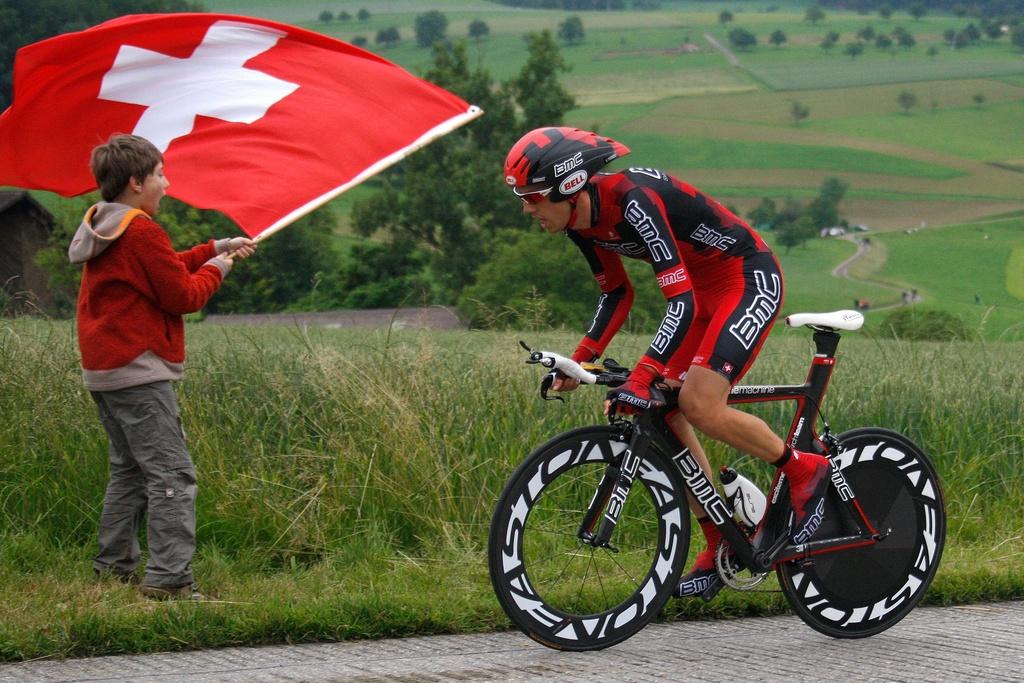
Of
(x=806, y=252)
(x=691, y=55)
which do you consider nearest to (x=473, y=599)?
(x=806, y=252)

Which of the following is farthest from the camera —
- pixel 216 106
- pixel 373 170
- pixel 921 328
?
pixel 921 328

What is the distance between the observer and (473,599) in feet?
17.8

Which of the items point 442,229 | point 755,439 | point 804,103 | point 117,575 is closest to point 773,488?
point 755,439

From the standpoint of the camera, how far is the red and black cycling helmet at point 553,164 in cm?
471

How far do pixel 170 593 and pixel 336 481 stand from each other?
149 centimetres

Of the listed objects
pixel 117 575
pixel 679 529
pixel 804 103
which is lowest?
pixel 117 575

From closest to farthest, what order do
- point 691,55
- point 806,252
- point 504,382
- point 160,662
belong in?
point 160,662
point 504,382
point 806,252
point 691,55

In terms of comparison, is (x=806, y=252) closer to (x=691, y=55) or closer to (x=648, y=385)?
(x=691, y=55)

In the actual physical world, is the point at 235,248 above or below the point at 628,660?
above

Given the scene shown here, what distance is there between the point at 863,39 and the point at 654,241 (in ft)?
633

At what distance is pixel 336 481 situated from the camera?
6.85 m

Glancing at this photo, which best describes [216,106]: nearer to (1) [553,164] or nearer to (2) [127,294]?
(2) [127,294]

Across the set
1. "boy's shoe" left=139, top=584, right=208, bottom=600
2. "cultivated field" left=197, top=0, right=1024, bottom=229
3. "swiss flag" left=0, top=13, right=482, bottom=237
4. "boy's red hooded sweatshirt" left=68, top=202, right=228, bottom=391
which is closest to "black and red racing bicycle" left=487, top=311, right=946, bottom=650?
"boy's shoe" left=139, top=584, right=208, bottom=600

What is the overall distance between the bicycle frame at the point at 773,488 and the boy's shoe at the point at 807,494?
0.05 meters
